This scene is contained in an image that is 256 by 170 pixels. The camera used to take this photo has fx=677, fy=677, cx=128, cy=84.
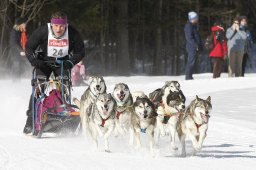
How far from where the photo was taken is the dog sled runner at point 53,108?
8.65 metres

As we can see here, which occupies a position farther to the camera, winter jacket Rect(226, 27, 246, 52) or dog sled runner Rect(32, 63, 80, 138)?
winter jacket Rect(226, 27, 246, 52)

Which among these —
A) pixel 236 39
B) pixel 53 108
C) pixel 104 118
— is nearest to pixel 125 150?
pixel 104 118

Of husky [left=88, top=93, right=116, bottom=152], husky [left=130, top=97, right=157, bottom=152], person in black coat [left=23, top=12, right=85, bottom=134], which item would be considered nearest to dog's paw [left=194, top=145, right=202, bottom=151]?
husky [left=130, top=97, right=157, bottom=152]

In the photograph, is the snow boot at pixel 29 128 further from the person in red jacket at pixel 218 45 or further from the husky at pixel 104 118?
the person in red jacket at pixel 218 45

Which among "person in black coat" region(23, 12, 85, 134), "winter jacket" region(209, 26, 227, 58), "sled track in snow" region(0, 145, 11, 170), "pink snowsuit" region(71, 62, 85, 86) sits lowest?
"sled track in snow" region(0, 145, 11, 170)

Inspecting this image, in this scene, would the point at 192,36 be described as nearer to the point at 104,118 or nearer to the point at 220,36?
the point at 220,36

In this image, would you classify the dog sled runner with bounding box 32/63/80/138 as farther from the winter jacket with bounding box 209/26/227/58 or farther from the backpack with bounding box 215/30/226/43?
the backpack with bounding box 215/30/226/43

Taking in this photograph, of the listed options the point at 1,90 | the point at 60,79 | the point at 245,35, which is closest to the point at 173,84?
the point at 60,79

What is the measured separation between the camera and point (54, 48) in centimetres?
881

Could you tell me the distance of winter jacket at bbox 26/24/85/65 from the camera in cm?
880

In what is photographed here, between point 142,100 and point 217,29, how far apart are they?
33.4ft

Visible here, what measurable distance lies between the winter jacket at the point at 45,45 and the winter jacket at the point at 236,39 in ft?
28.8

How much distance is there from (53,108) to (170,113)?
1.61 metres

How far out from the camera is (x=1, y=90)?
48.2ft
